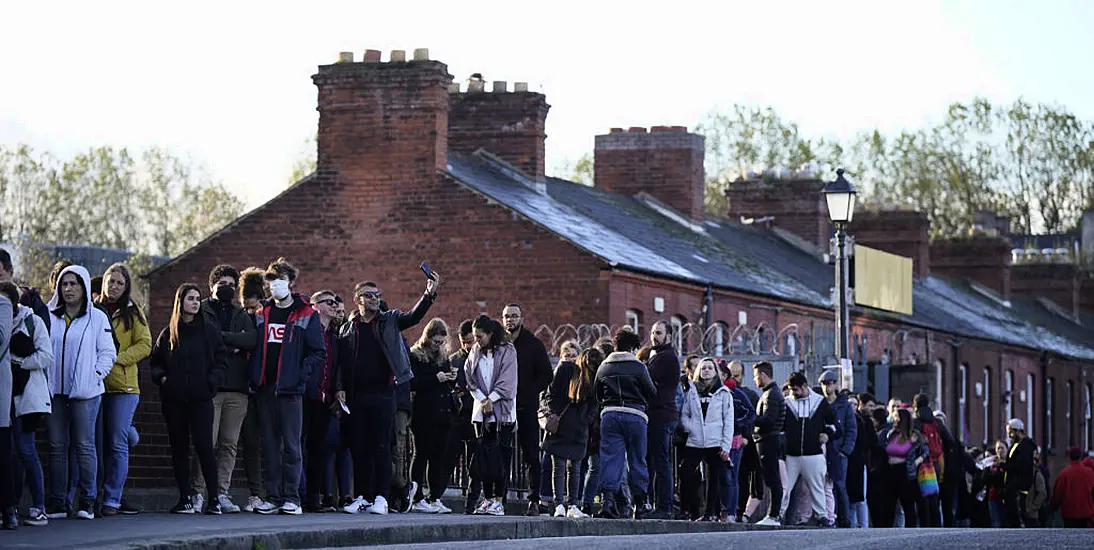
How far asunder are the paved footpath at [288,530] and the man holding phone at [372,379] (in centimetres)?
46

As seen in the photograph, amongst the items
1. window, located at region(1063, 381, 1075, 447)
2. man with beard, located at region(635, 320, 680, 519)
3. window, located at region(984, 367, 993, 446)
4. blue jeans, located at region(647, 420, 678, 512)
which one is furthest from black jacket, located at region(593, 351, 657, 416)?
window, located at region(1063, 381, 1075, 447)

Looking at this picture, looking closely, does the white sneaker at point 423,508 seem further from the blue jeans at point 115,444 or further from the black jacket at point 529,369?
the blue jeans at point 115,444

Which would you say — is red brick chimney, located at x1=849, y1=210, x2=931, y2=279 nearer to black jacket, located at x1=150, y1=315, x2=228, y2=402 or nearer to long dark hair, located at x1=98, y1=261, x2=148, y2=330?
black jacket, located at x1=150, y1=315, x2=228, y2=402

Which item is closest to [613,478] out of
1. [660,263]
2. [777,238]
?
[660,263]

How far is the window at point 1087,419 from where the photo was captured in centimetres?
5962

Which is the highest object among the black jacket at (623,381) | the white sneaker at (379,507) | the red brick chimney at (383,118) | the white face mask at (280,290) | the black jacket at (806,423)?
the red brick chimney at (383,118)

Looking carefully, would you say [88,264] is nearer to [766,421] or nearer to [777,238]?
[777,238]

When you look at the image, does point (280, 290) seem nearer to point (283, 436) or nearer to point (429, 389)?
point (283, 436)

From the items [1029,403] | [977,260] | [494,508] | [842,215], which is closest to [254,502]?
[494,508]

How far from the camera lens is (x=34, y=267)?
57000 mm

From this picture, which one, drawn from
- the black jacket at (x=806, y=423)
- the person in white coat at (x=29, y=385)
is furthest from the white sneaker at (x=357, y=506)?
the black jacket at (x=806, y=423)

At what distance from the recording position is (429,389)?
18938mm

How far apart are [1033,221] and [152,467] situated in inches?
2535

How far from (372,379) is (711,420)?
449 cm
